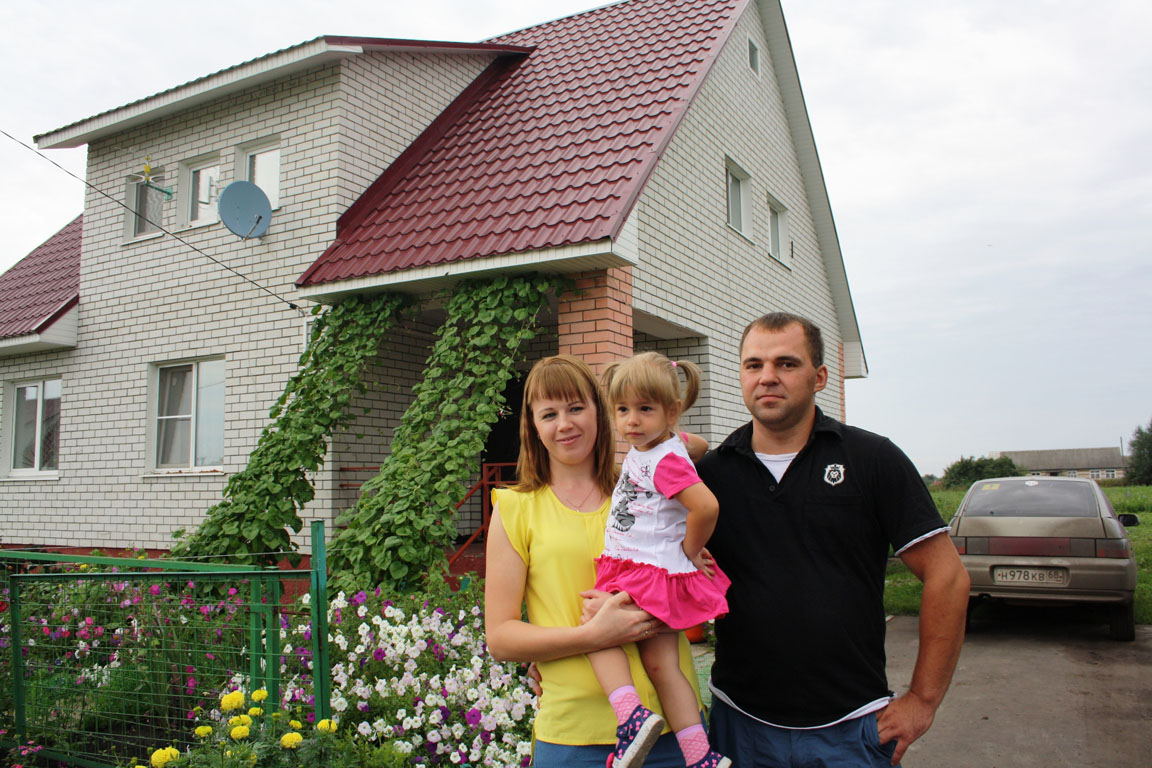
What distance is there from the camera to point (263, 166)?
31.6ft

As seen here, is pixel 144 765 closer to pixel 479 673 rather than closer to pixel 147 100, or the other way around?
pixel 479 673

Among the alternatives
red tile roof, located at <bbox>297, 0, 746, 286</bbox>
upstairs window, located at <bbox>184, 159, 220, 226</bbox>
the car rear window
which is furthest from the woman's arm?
upstairs window, located at <bbox>184, 159, 220, 226</bbox>

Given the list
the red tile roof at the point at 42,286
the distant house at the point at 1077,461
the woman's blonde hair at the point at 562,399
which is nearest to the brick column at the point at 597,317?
the woman's blonde hair at the point at 562,399

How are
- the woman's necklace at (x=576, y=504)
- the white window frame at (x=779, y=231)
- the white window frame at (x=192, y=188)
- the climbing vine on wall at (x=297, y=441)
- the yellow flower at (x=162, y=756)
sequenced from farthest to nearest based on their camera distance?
the white window frame at (x=779, y=231), the white window frame at (x=192, y=188), the climbing vine on wall at (x=297, y=441), the yellow flower at (x=162, y=756), the woman's necklace at (x=576, y=504)

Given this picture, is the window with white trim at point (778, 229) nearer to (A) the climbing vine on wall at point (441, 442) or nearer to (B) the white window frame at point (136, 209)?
(A) the climbing vine on wall at point (441, 442)

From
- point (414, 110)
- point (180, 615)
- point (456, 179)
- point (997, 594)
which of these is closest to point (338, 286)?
point (456, 179)

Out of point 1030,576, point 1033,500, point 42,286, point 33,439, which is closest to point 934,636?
point 1030,576

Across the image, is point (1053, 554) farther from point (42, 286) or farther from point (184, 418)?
point (42, 286)

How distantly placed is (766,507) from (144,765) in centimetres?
348

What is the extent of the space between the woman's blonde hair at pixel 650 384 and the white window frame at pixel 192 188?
8.76 metres

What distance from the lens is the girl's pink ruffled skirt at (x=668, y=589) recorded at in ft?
7.00

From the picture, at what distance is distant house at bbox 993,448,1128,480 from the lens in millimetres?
101750

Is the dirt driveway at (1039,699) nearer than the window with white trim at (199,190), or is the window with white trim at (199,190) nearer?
the dirt driveway at (1039,699)

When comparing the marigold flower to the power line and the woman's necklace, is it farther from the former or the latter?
the power line
